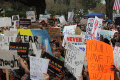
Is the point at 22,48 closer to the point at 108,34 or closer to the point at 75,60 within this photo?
the point at 75,60

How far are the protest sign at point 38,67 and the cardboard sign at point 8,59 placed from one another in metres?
0.36

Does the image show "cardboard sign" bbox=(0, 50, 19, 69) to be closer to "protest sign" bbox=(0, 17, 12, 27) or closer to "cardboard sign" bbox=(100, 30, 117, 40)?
"cardboard sign" bbox=(100, 30, 117, 40)

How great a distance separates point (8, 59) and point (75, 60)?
141 cm

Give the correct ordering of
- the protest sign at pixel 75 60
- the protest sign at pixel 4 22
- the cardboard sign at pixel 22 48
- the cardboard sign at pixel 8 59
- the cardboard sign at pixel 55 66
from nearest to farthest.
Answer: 1. the protest sign at pixel 75 60
2. the cardboard sign at pixel 55 66
3. the cardboard sign at pixel 8 59
4. the cardboard sign at pixel 22 48
5. the protest sign at pixel 4 22

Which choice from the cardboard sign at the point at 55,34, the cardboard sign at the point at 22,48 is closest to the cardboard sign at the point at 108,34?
the cardboard sign at the point at 55,34

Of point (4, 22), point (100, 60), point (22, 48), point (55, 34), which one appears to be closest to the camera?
point (100, 60)

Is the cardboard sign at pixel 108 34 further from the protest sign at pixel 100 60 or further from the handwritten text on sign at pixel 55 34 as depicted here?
the protest sign at pixel 100 60

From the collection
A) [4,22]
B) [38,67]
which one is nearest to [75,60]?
[38,67]

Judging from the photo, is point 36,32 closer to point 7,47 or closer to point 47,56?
point 7,47

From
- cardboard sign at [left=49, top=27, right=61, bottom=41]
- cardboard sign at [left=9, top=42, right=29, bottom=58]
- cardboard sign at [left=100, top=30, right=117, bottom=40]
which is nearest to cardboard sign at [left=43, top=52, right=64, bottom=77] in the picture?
cardboard sign at [left=9, top=42, right=29, bottom=58]

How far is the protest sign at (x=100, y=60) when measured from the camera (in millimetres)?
3246

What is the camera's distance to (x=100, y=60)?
336 cm

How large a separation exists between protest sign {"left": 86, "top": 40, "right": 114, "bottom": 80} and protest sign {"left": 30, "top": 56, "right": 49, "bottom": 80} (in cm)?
88

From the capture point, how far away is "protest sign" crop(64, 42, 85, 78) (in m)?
3.64
